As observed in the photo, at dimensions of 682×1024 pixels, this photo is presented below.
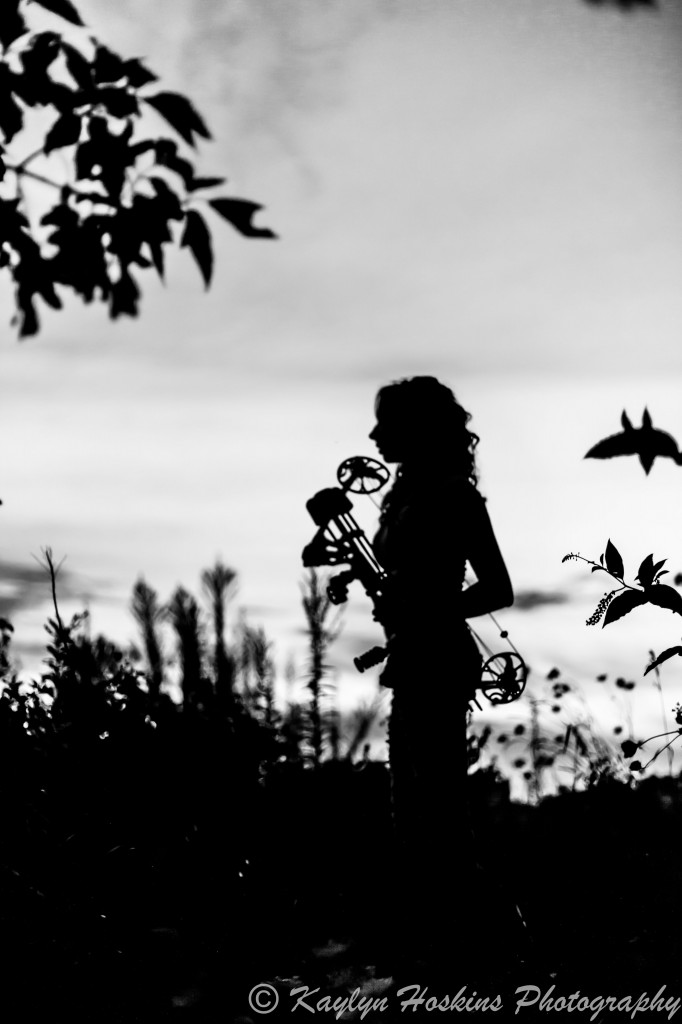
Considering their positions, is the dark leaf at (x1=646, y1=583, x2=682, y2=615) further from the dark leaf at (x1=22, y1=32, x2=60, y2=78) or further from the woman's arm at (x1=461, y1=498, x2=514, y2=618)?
the dark leaf at (x1=22, y1=32, x2=60, y2=78)

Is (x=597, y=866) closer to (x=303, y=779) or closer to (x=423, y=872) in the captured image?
(x=303, y=779)

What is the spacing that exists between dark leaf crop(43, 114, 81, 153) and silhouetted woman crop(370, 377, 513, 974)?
4.97 feet

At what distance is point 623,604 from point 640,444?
86 centimetres

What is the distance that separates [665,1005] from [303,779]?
2856mm

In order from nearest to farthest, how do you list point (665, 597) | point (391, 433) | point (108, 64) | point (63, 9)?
1. point (63, 9)
2. point (108, 64)
3. point (665, 597)
4. point (391, 433)

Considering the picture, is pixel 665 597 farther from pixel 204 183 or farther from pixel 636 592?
pixel 204 183

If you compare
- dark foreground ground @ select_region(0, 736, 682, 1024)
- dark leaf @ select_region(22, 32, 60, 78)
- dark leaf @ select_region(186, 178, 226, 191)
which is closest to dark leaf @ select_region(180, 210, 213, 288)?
dark leaf @ select_region(186, 178, 226, 191)

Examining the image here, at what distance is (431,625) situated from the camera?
322 centimetres

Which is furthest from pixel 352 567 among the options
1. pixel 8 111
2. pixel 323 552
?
pixel 8 111

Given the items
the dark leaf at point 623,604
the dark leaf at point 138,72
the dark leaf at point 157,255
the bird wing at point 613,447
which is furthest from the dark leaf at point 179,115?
the dark leaf at point 623,604

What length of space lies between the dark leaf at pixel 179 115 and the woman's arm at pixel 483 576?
5.52ft

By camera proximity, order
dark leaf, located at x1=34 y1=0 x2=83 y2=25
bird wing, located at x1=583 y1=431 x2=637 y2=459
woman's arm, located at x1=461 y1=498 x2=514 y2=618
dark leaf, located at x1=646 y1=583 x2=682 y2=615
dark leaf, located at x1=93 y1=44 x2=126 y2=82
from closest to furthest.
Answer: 1. bird wing, located at x1=583 y1=431 x2=637 y2=459
2. dark leaf, located at x1=34 y1=0 x2=83 y2=25
3. dark leaf, located at x1=93 y1=44 x2=126 y2=82
4. dark leaf, located at x1=646 y1=583 x2=682 y2=615
5. woman's arm, located at x1=461 y1=498 x2=514 y2=618

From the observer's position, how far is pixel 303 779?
550 centimetres

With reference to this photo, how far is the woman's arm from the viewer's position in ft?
10.6
